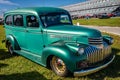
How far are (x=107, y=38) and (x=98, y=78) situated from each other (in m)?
1.81

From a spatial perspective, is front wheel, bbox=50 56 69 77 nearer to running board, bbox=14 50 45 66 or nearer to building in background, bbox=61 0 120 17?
running board, bbox=14 50 45 66

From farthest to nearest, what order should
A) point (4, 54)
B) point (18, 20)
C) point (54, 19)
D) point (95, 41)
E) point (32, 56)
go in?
point (4, 54), point (18, 20), point (32, 56), point (54, 19), point (95, 41)

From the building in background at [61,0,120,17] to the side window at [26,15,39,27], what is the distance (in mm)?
57768

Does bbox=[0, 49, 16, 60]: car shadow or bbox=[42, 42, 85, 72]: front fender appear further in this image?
bbox=[0, 49, 16, 60]: car shadow

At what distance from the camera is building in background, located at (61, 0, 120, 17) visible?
73944mm

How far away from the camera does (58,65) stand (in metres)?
6.12

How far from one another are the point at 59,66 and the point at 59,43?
73 centimetres

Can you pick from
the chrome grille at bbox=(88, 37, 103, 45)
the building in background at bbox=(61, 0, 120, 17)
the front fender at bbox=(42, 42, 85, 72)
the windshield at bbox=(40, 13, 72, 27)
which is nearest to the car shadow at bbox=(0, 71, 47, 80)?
the front fender at bbox=(42, 42, 85, 72)

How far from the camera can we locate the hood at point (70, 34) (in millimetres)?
6000

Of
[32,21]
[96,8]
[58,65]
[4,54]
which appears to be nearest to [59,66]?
[58,65]

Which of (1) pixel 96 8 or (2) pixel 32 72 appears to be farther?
(1) pixel 96 8

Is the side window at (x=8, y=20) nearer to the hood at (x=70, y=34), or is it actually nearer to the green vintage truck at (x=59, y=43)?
the green vintage truck at (x=59, y=43)

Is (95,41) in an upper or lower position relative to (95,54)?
upper

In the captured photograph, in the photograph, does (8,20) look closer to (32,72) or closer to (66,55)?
(32,72)
